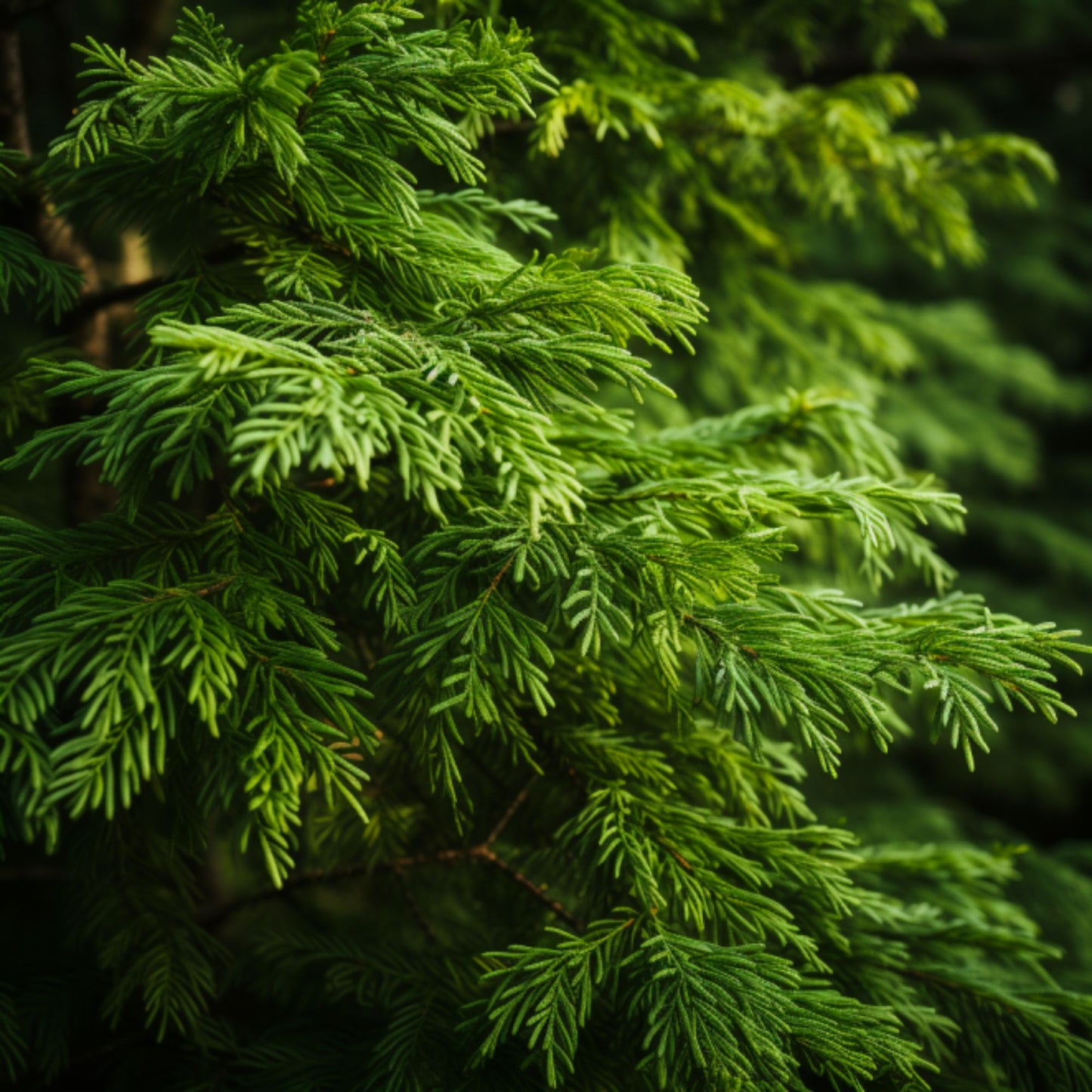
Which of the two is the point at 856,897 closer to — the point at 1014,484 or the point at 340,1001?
the point at 340,1001

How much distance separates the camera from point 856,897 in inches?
57.1

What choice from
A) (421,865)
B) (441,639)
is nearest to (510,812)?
(421,865)

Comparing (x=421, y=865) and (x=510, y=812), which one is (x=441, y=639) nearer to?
(x=510, y=812)

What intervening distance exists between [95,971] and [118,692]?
1.04 m

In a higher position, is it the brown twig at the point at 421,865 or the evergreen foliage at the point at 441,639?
the evergreen foliage at the point at 441,639

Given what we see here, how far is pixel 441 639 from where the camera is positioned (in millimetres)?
1054

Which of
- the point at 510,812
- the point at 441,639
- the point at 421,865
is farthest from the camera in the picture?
the point at 421,865

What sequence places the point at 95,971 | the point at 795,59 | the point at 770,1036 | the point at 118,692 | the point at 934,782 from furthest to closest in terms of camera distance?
the point at 934,782 < the point at 795,59 < the point at 95,971 < the point at 770,1036 < the point at 118,692

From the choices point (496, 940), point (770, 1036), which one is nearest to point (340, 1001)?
point (496, 940)

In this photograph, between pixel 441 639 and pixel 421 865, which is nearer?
pixel 441 639

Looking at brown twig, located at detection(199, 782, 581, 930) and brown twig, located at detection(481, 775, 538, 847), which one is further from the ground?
brown twig, located at detection(481, 775, 538, 847)

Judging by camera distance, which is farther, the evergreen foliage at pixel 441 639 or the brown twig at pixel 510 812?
the brown twig at pixel 510 812

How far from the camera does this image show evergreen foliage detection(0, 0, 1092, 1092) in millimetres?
977

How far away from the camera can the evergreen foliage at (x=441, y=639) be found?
0.98m
